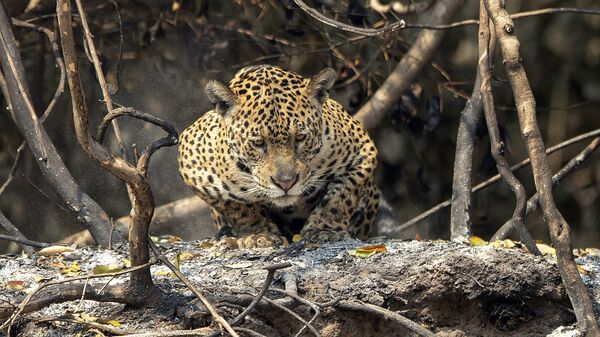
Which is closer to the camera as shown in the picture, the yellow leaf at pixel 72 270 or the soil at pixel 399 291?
the soil at pixel 399 291

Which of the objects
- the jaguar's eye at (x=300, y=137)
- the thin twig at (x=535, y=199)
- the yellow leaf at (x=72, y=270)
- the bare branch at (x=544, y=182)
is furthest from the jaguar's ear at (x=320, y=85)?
the yellow leaf at (x=72, y=270)

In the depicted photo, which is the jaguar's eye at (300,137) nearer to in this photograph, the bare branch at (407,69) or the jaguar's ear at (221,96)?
the jaguar's ear at (221,96)

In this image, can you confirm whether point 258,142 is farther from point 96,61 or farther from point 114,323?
point 114,323

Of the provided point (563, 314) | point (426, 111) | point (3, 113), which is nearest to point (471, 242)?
point (563, 314)

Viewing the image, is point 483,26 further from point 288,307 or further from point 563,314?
point 288,307

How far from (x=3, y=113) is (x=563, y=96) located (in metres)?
5.29

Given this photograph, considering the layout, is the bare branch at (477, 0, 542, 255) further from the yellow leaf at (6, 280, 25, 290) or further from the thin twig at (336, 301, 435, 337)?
the yellow leaf at (6, 280, 25, 290)

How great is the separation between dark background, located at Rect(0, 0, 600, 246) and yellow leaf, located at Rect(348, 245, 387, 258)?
140 inches

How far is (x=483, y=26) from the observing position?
23.2ft

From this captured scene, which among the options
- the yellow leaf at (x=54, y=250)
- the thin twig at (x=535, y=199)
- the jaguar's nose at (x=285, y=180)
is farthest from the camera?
the thin twig at (x=535, y=199)

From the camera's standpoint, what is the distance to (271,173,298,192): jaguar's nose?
7090 millimetres

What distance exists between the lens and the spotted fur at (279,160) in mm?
7254

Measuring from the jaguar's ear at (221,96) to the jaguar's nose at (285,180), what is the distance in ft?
2.20

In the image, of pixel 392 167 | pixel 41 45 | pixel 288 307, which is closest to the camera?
pixel 288 307
